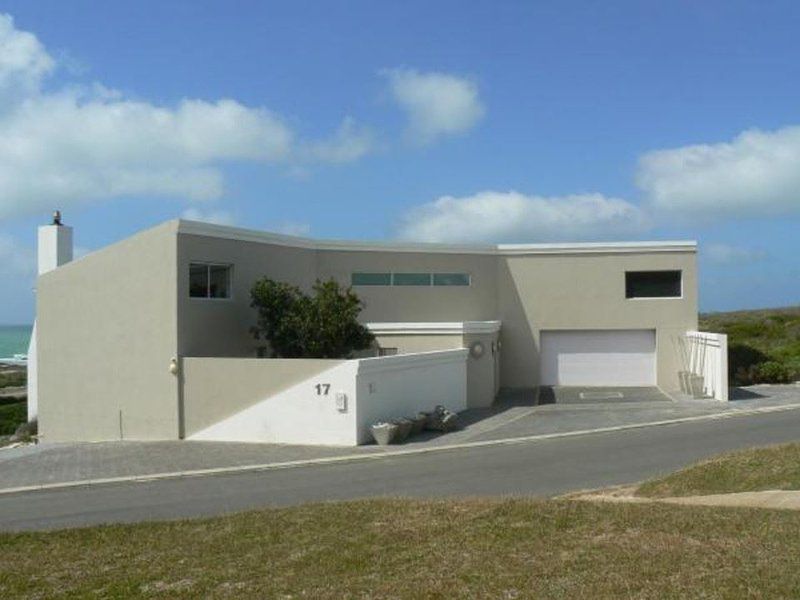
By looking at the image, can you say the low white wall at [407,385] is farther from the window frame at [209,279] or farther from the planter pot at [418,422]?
the window frame at [209,279]

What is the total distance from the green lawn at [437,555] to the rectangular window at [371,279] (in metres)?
21.2

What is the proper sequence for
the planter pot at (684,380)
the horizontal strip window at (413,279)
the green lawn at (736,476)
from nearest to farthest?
the green lawn at (736,476) → the planter pot at (684,380) → the horizontal strip window at (413,279)

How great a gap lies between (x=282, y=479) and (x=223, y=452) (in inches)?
162

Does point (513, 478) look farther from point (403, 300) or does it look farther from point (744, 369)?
point (744, 369)

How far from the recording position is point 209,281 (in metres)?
25.4

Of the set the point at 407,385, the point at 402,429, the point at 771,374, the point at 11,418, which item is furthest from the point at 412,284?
the point at 11,418

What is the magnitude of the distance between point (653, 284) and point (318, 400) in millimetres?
16774

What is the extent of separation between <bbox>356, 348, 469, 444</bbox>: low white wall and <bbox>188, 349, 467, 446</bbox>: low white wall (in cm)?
2

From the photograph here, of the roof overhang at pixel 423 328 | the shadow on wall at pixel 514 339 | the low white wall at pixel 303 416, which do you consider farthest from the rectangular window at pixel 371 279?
the low white wall at pixel 303 416

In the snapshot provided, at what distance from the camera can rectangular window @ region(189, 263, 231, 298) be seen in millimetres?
24609

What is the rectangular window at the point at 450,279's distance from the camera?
109 ft

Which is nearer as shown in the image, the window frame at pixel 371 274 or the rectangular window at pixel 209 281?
the rectangular window at pixel 209 281

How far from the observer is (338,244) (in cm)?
3172

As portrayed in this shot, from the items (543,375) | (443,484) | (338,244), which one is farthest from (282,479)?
(543,375)
